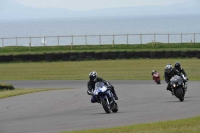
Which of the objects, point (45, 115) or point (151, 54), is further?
point (151, 54)

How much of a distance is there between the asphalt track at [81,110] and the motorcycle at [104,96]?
0.98 ft

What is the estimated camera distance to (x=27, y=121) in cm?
1808

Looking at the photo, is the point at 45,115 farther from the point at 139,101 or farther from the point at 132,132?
the point at 132,132

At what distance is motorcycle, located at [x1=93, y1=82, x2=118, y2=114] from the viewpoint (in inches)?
774

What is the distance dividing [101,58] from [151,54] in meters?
4.59

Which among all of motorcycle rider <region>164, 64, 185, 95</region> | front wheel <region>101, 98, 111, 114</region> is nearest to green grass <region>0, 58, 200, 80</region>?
motorcycle rider <region>164, 64, 185, 95</region>

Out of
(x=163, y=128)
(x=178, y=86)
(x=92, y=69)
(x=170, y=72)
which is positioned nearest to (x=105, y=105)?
(x=178, y=86)

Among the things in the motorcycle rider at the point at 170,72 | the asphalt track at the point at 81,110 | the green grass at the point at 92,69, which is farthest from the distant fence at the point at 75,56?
the motorcycle rider at the point at 170,72

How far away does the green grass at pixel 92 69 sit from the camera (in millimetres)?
45500

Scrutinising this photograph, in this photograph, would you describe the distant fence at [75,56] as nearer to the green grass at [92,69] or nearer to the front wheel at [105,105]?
the green grass at [92,69]

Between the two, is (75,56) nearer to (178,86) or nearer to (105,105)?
(178,86)

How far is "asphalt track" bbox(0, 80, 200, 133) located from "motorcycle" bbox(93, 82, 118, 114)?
30 cm

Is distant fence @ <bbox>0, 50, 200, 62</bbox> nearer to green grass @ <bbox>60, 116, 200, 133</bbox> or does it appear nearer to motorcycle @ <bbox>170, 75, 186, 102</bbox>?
motorcycle @ <bbox>170, 75, 186, 102</bbox>

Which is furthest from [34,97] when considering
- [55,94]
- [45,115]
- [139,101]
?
[45,115]
